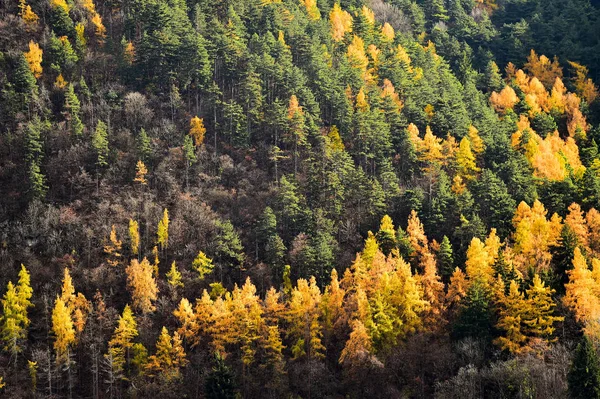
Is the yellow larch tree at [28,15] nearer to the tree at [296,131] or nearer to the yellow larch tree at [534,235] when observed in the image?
the tree at [296,131]

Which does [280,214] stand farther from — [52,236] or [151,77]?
[151,77]

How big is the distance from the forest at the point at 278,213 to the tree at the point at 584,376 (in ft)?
0.61

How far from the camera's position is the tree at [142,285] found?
282ft

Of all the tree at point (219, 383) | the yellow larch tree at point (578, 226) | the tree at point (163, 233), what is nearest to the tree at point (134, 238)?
the tree at point (163, 233)

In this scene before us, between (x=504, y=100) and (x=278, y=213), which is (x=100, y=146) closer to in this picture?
(x=278, y=213)

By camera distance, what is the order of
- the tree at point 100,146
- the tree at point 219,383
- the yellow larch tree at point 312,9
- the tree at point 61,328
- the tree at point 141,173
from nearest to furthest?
the tree at point 219,383 → the tree at point 61,328 → the tree at point 141,173 → the tree at point 100,146 → the yellow larch tree at point 312,9

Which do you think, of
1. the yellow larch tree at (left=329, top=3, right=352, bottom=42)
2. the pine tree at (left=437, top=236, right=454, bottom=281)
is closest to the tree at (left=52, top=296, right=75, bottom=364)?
the pine tree at (left=437, top=236, right=454, bottom=281)

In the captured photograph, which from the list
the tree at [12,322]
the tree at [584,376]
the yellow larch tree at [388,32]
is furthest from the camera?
the yellow larch tree at [388,32]

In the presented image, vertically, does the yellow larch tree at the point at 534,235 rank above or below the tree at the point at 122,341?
above

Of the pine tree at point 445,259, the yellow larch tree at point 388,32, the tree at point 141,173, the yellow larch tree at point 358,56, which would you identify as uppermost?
the yellow larch tree at point 388,32

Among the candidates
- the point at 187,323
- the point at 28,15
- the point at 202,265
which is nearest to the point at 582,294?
the point at 187,323

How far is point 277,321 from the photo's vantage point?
83188 millimetres

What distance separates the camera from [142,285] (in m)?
86.8

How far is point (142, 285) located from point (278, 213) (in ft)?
73.3
